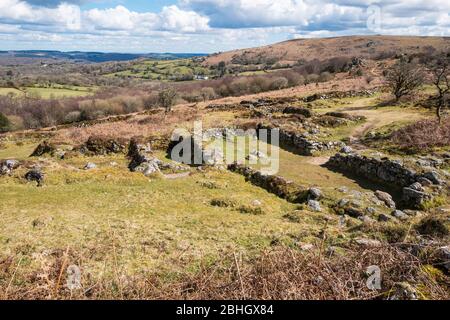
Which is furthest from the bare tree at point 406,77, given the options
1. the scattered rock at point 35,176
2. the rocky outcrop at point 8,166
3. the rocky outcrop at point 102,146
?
the rocky outcrop at point 8,166

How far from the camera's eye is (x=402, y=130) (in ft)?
92.2

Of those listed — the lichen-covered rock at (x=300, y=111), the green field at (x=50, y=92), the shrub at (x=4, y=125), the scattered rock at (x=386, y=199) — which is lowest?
the shrub at (x=4, y=125)

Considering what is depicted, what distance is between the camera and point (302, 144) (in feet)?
95.5

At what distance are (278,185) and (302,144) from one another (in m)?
11.0

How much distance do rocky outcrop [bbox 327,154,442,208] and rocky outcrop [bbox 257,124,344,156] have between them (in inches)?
120

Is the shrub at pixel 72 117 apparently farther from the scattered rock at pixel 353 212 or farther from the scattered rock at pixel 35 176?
the scattered rock at pixel 353 212

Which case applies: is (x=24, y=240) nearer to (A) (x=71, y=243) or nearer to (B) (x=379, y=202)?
(A) (x=71, y=243)

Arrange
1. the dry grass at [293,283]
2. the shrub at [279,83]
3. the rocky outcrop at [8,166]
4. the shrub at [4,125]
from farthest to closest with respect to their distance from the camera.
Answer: the shrub at [279,83]
the shrub at [4,125]
the rocky outcrop at [8,166]
the dry grass at [293,283]

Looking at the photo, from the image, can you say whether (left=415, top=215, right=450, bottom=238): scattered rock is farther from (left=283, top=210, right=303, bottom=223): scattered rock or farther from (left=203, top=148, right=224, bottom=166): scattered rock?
(left=203, top=148, right=224, bottom=166): scattered rock

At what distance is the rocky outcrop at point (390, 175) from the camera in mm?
16875

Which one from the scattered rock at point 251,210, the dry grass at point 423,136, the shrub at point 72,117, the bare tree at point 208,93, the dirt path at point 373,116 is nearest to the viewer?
the scattered rock at point 251,210

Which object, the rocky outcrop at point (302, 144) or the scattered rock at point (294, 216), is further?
the rocky outcrop at point (302, 144)

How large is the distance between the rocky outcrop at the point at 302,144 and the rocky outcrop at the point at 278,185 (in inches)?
314

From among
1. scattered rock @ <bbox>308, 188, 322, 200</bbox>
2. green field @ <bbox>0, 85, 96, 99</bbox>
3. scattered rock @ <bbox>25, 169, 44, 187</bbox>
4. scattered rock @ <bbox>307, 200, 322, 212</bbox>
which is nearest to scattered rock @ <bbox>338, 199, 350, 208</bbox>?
scattered rock @ <bbox>307, 200, 322, 212</bbox>
